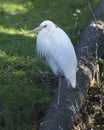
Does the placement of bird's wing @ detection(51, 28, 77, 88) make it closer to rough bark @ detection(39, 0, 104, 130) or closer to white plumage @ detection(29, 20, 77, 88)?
white plumage @ detection(29, 20, 77, 88)

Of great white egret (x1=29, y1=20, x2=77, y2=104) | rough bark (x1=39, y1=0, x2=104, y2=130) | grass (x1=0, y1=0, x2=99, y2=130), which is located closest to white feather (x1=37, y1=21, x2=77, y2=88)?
great white egret (x1=29, y1=20, x2=77, y2=104)

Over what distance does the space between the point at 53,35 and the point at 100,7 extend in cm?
327

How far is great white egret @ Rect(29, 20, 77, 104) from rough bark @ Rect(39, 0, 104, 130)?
24 centimetres

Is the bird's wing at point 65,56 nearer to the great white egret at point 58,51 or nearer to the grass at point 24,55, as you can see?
the great white egret at point 58,51

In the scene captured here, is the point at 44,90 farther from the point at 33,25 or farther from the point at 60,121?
the point at 33,25

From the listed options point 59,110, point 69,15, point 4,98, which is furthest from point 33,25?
point 59,110

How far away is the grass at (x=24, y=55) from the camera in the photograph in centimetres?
598

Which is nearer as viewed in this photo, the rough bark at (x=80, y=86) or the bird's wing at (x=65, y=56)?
the rough bark at (x=80, y=86)

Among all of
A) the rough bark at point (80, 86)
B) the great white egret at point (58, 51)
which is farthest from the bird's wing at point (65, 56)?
the rough bark at point (80, 86)

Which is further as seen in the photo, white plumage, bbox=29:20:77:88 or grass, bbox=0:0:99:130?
grass, bbox=0:0:99:130

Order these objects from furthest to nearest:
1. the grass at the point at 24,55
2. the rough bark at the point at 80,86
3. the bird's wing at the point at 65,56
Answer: the grass at the point at 24,55 < the bird's wing at the point at 65,56 < the rough bark at the point at 80,86

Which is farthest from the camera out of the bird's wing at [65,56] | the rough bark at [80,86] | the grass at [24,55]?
the grass at [24,55]

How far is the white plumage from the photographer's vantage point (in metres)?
5.73

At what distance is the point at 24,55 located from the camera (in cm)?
781
